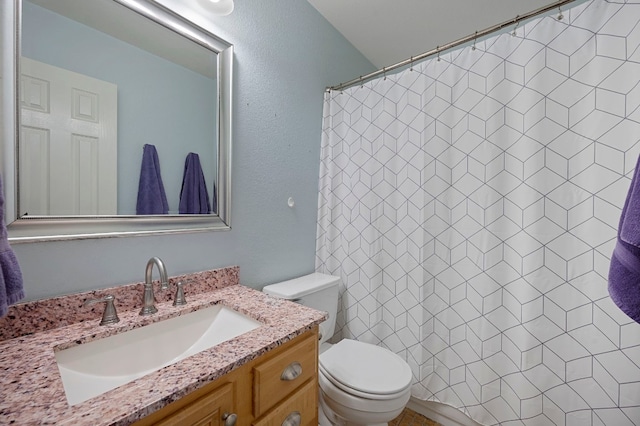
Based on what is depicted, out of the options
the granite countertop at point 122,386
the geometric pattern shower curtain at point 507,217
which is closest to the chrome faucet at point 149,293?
the granite countertop at point 122,386

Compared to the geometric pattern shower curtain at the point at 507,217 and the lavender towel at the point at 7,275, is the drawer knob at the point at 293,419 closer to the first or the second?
the lavender towel at the point at 7,275

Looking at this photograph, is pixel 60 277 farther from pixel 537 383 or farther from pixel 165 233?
pixel 537 383

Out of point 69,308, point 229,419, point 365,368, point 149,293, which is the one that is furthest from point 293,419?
point 69,308

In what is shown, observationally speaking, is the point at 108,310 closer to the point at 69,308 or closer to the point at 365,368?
the point at 69,308

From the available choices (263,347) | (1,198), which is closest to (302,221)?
(263,347)

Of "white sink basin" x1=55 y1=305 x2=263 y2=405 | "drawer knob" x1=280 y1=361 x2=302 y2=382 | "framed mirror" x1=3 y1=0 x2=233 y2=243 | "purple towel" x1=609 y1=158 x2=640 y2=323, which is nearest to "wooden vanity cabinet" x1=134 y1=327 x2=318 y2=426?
"drawer knob" x1=280 y1=361 x2=302 y2=382

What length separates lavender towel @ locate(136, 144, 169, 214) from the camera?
1.04m

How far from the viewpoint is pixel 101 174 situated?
0.94 metres

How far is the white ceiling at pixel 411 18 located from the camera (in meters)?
1.65

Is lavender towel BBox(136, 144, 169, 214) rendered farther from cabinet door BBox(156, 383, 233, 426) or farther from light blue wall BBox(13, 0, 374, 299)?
cabinet door BBox(156, 383, 233, 426)

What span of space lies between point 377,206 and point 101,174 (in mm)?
1282

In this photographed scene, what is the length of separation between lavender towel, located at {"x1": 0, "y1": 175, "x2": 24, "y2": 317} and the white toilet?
91 cm

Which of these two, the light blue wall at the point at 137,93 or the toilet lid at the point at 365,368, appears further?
the toilet lid at the point at 365,368

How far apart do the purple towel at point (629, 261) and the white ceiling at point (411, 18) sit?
1.62m
